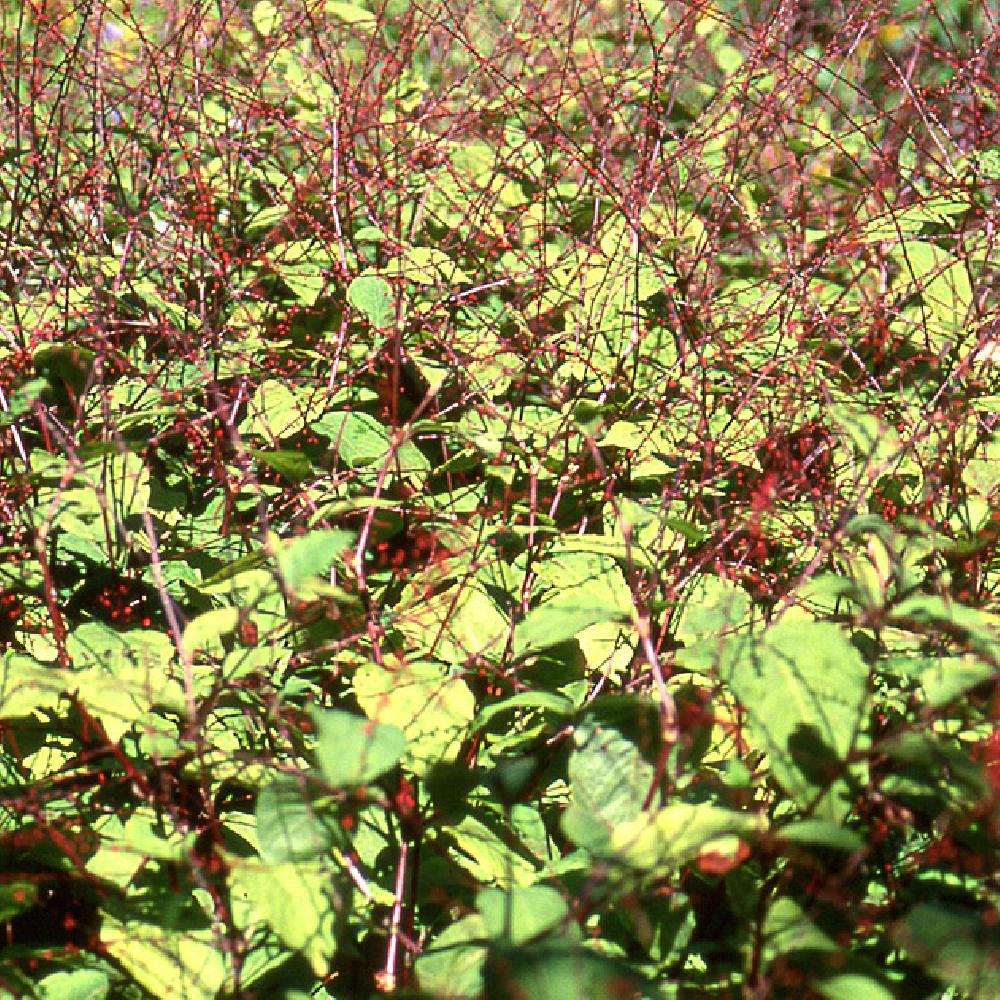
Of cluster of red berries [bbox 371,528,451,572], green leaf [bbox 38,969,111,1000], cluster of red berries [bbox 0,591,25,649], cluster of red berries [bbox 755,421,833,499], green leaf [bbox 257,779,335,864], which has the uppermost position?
cluster of red berries [bbox 755,421,833,499]

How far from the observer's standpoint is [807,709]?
129cm

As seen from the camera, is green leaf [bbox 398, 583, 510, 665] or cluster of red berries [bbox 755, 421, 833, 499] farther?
cluster of red berries [bbox 755, 421, 833, 499]

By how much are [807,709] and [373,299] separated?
1.40 m

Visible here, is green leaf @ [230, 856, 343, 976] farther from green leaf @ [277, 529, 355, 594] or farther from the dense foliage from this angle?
green leaf @ [277, 529, 355, 594]

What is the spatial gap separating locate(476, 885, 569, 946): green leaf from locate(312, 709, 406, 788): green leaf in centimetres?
18

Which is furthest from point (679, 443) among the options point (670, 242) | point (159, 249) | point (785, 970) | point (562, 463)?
point (159, 249)

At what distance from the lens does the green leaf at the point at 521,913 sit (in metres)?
1.17

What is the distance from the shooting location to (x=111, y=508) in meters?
1.85

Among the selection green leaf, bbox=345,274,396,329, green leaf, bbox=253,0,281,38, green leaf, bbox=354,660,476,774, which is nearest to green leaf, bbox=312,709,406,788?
green leaf, bbox=354,660,476,774

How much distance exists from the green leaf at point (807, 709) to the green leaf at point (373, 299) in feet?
4.10

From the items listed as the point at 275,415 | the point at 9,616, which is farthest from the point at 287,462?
the point at 9,616

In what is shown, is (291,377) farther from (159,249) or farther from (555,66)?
(555,66)

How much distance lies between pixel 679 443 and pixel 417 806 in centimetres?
88

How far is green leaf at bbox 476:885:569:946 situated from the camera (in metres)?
1.17
